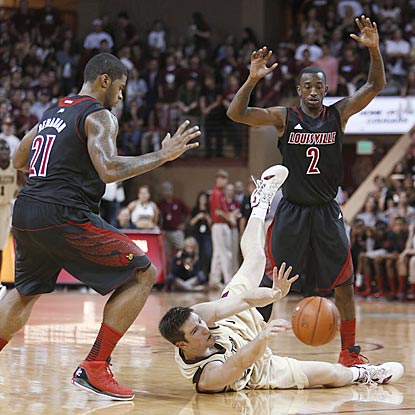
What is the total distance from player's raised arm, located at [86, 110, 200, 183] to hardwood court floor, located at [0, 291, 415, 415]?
1367 mm

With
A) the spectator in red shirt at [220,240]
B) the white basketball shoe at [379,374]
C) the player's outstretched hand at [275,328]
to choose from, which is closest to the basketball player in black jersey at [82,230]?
the player's outstretched hand at [275,328]

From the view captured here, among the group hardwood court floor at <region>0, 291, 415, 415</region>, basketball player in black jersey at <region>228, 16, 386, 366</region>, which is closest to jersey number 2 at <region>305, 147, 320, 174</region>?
basketball player in black jersey at <region>228, 16, 386, 366</region>

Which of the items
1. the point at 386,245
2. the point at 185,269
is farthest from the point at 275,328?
the point at 185,269

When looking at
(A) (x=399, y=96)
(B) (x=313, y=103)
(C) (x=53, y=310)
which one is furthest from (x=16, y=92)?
(B) (x=313, y=103)

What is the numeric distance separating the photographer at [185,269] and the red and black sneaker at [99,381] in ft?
37.7

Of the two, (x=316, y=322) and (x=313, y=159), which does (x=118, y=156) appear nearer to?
(x=316, y=322)

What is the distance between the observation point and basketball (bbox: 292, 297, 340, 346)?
6.25 metres

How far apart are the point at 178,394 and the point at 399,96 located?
14102 millimetres

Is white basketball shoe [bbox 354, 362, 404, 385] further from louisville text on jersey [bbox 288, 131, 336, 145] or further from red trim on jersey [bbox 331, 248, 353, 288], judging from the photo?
louisville text on jersey [bbox 288, 131, 336, 145]

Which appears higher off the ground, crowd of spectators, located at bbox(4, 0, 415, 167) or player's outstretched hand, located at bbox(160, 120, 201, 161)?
crowd of spectators, located at bbox(4, 0, 415, 167)

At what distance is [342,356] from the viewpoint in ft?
23.2

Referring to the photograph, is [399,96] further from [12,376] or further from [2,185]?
[12,376]

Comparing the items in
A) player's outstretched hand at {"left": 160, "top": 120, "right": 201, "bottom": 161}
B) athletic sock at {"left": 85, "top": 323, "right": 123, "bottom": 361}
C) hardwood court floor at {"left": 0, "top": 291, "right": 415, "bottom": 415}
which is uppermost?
player's outstretched hand at {"left": 160, "top": 120, "right": 201, "bottom": 161}

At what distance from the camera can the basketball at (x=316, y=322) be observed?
625cm
